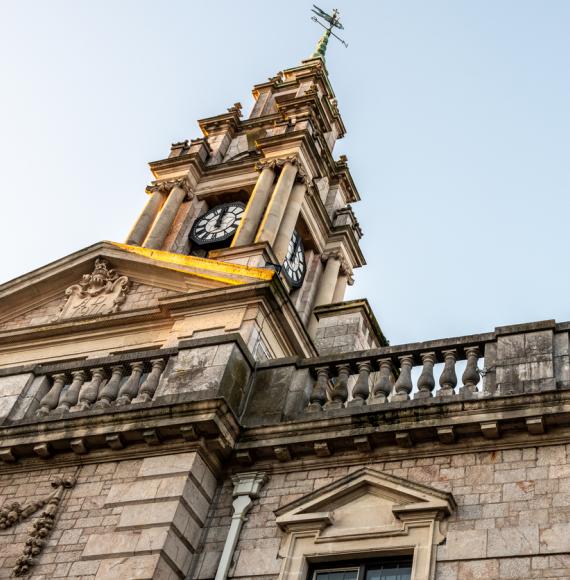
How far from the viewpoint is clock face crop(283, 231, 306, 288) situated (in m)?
23.0

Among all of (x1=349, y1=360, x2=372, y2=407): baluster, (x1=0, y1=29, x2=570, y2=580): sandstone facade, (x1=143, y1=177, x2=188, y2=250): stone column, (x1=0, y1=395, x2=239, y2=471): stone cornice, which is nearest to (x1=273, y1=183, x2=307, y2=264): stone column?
(x1=143, y1=177, x2=188, y2=250): stone column

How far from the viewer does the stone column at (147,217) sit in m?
23.5

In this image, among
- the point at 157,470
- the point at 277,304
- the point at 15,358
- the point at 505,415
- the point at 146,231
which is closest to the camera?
the point at 505,415

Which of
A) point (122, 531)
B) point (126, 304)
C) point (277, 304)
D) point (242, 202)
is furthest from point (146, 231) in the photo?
point (122, 531)

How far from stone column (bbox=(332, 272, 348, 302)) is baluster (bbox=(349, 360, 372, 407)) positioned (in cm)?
1226

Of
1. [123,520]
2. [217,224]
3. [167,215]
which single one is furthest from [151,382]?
[167,215]

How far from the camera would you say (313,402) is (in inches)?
491

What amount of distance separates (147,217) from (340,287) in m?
5.12

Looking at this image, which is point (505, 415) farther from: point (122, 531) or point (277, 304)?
point (277, 304)

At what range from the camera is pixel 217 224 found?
23.8 m

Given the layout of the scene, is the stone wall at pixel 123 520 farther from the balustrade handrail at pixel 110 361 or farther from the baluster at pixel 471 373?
the baluster at pixel 471 373

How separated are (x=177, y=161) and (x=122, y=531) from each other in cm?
1566

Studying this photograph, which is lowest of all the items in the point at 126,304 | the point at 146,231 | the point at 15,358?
the point at 15,358

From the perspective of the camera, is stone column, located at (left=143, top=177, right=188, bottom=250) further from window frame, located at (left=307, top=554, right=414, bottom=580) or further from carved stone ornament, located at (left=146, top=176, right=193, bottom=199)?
window frame, located at (left=307, top=554, right=414, bottom=580)
